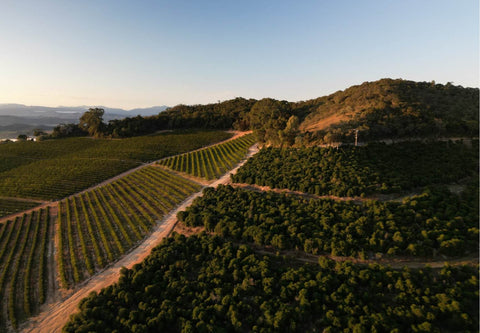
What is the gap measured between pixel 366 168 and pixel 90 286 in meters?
55.0

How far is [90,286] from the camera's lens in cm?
2964

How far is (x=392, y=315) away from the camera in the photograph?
20.5m

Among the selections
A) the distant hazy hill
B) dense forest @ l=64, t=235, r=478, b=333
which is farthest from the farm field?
the distant hazy hill

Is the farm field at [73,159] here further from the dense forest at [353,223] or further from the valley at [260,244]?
the dense forest at [353,223]

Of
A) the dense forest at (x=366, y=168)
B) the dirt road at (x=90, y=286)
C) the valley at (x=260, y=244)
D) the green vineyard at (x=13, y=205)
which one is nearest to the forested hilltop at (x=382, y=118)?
the valley at (x=260, y=244)

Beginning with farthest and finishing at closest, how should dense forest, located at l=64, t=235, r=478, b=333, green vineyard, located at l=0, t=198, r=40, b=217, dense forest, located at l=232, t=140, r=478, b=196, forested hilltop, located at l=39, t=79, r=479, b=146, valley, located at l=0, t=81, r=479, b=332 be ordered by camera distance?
1. forested hilltop, located at l=39, t=79, r=479, b=146
2. green vineyard, located at l=0, t=198, r=40, b=217
3. dense forest, located at l=232, t=140, r=478, b=196
4. valley, located at l=0, t=81, r=479, b=332
5. dense forest, located at l=64, t=235, r=478, b=333

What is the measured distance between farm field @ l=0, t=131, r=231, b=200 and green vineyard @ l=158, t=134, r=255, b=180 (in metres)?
11.2

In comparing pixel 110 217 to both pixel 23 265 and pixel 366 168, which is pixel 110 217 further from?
pixel 366 168

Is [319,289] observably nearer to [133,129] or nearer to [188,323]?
[188,323]

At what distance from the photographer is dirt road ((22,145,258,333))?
24788 mm

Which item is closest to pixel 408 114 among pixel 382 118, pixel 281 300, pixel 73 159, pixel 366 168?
pixel 382 118

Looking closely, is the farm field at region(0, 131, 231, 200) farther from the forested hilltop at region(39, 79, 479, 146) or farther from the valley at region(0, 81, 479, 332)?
the forested hilltop at region(39, 79, 479, 146)

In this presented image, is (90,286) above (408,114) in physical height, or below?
below

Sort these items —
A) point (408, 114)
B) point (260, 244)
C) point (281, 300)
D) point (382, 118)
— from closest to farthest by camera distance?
point (281, 300) → point (260, 244) → point (408, 114) → point (382, 118)
